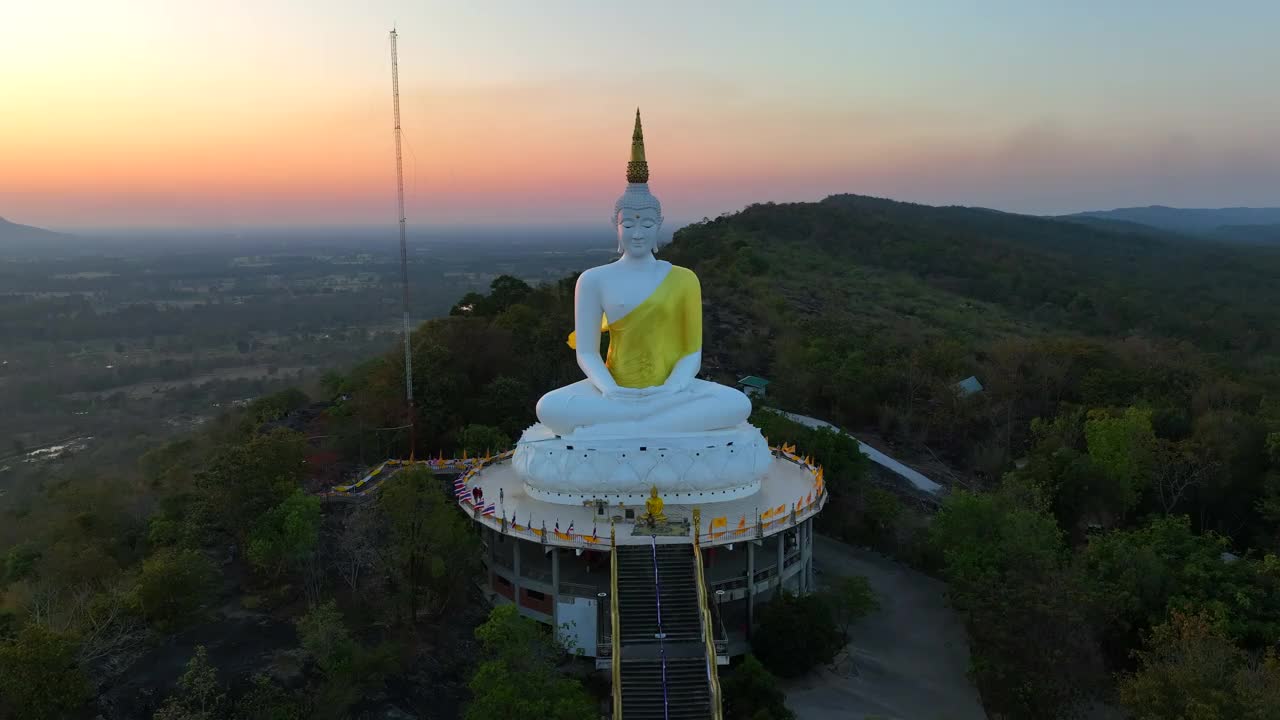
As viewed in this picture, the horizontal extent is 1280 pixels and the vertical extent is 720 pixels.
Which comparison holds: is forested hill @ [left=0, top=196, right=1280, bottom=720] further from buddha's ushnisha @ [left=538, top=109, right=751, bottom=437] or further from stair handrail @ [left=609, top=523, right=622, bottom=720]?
buddha's ushnisha @ [left=538, top=109, right=751, bottom=437]

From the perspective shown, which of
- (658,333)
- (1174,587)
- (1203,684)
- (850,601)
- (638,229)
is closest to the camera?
(1203,684)

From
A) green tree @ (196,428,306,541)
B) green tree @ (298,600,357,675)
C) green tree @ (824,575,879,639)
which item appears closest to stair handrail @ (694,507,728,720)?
green tree @ (824,575,879,639)

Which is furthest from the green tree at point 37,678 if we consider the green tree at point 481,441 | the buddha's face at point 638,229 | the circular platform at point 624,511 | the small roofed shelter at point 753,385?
the small roofed shelter at point 753,385

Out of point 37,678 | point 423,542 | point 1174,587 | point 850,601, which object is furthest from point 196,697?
point 1174,587

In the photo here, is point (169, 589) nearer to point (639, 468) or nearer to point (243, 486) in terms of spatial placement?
point (243, 486)

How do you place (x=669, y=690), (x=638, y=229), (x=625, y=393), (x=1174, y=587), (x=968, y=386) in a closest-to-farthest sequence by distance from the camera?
(x=669, y=690), (x=1174, y=587), (x=625, y=393), (x=638, y=229), (x=968, y=386)

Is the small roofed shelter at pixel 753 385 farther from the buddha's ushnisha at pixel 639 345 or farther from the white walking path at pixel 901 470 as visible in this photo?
the buddha's ushnisha at pixel 639 345
